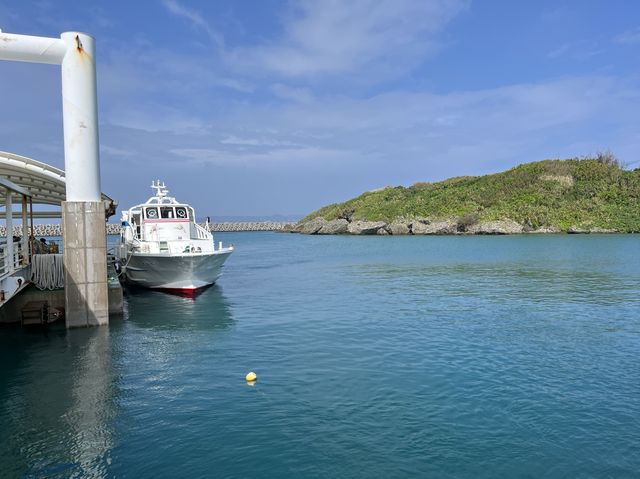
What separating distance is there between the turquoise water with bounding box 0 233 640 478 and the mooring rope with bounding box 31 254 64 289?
2198 millimetres

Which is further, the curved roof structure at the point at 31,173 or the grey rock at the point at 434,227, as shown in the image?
the grey rock at the point at 434,227

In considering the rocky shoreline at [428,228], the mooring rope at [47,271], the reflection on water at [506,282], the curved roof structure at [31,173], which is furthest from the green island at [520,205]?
the mooring rope at [47,271]

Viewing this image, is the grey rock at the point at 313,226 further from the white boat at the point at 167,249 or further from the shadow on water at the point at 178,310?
the shadow on water at the point at 178,310

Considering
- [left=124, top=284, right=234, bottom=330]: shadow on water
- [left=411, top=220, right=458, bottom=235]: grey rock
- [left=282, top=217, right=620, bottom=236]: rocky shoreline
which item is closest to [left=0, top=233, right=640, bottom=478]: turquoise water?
[left=124, top=284, right=234, bottom=330]: shadow on water

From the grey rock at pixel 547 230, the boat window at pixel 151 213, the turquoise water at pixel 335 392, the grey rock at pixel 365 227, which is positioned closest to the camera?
the turquoise water at pixel 335 392

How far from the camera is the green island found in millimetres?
91875

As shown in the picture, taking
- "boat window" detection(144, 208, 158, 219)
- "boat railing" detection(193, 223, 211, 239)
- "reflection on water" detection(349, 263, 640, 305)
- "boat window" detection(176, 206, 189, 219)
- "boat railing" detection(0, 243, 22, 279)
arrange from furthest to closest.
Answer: "boat railing" detection(193, 223, 211, 239)
"boat window" detection(176, 206, 189, 219)
"boat window" detection(144, 208, 158, 219)
"reflection on water" detection(349, 263, 640, 305)
"boat railing" detection(0, 243, 22, 279)

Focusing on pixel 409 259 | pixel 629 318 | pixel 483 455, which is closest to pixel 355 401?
pixel 483 455

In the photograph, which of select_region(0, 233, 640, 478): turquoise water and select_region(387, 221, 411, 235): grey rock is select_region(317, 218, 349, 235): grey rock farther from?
select_region(0, 233, 640, 478): turquoise water

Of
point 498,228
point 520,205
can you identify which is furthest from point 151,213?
point 520,205

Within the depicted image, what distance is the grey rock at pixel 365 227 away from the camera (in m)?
108

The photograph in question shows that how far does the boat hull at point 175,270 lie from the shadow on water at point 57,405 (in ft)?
33.7

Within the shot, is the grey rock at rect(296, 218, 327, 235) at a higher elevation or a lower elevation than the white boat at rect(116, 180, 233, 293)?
higher

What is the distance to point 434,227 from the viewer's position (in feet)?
330
